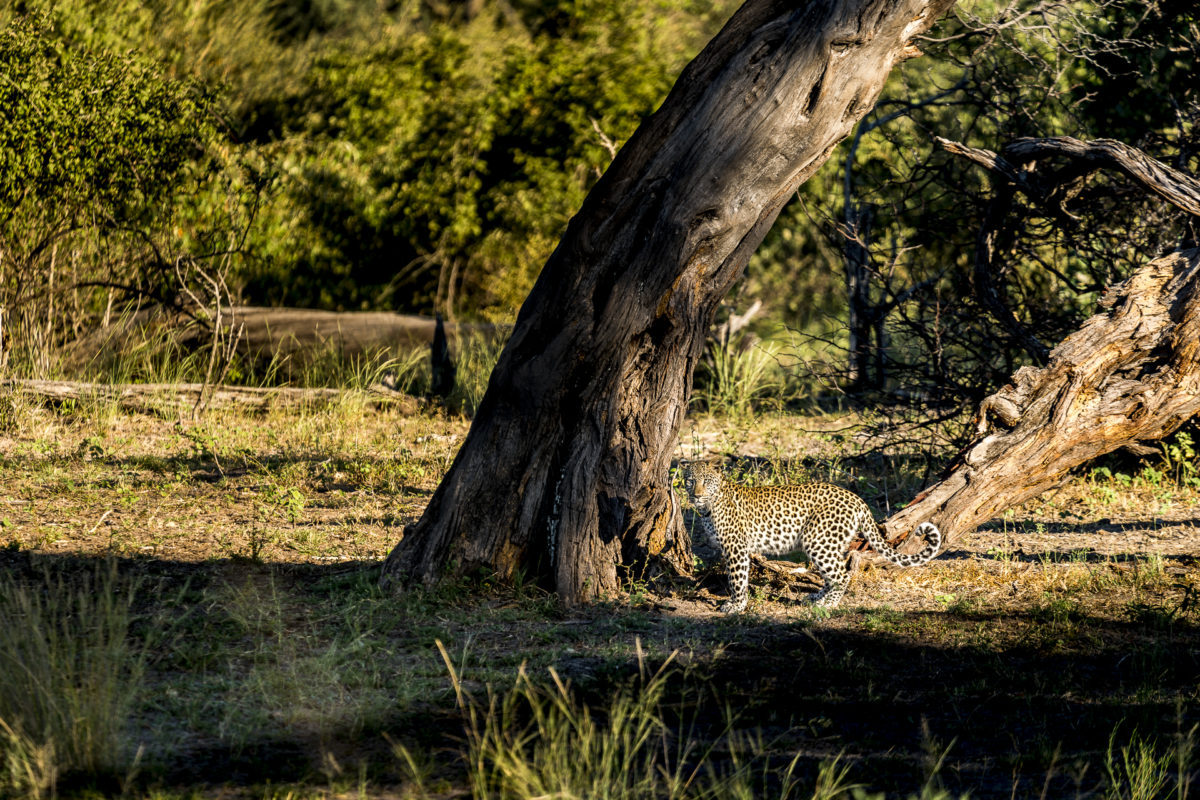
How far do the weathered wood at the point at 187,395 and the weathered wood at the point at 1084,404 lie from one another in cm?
633

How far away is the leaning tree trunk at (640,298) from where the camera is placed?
5.81m

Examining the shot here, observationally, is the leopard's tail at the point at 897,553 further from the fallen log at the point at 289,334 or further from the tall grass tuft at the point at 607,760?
the fallen log at the point at 289,334

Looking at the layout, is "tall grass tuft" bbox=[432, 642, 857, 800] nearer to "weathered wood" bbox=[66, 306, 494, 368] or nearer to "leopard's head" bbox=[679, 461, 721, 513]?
"leopard's head" bbox=[679, 461, 721, 513]

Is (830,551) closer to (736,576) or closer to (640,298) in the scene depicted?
(736,576)

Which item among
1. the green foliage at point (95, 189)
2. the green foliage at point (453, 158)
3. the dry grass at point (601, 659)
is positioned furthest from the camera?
the green foliage at point (453, 158)

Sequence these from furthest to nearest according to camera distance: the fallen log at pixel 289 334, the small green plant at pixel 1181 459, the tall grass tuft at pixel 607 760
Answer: the fallen log at pixel 289 334
the small green plant at pixel 1181 459
the tall grass tuft at pixel 607 760

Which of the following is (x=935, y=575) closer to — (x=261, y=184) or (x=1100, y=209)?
(x=1100, y=209)

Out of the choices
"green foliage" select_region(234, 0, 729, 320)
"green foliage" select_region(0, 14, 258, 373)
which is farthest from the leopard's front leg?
"green foliage" select_region(234, 0, 729, 320)

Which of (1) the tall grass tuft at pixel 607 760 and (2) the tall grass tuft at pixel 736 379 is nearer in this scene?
(1) the tall grass tuft at pixel 607 760

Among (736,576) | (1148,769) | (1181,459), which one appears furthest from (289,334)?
(1148,769)

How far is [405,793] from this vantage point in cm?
393

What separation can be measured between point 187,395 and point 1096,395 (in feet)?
26.8

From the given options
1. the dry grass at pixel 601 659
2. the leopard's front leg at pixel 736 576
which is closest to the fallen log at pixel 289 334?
the dry grass at pixel 601 659

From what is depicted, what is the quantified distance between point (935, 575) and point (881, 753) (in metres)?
2.59
